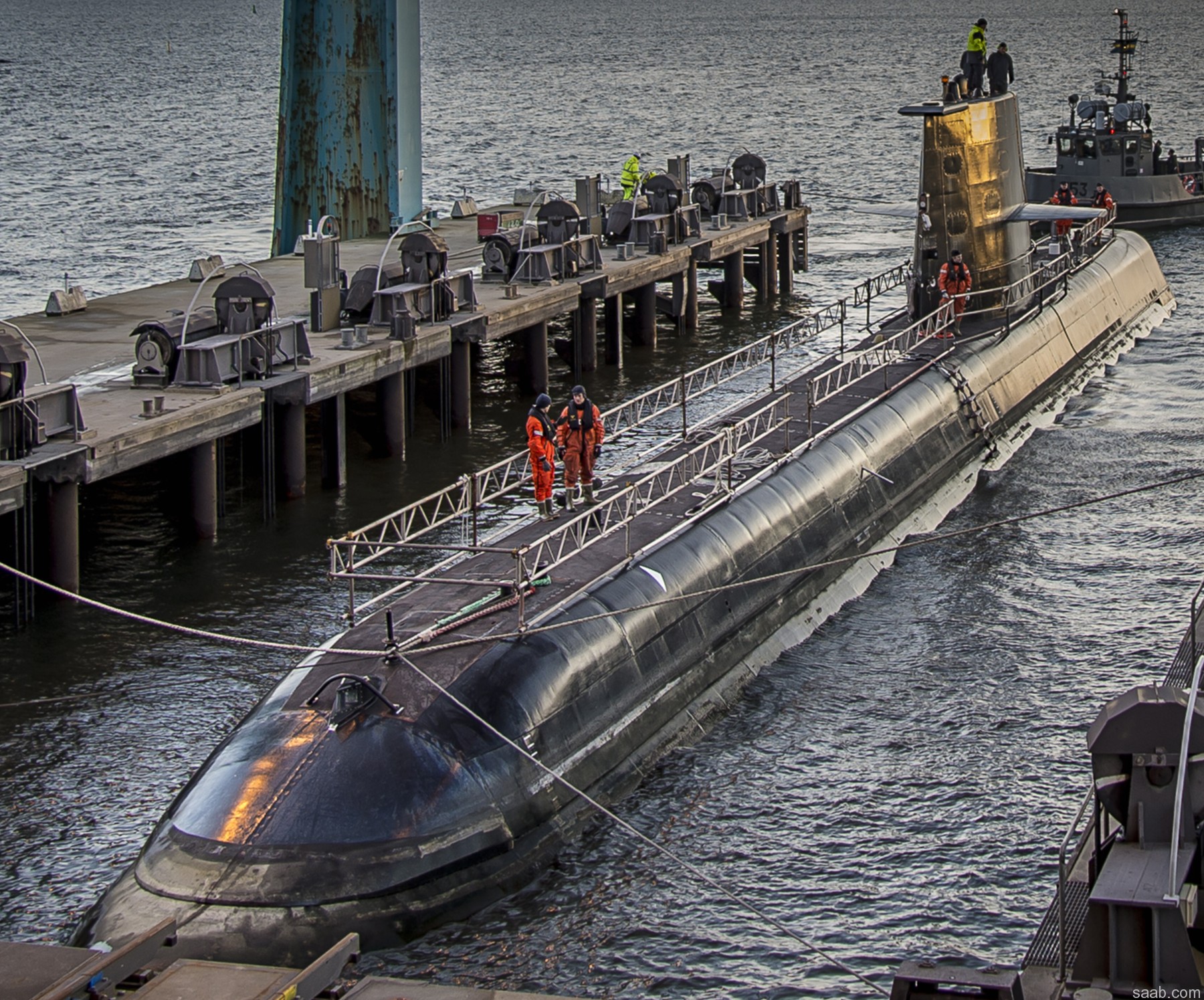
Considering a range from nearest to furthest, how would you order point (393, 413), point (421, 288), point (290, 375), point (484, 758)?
point (484, 758), point (290, 375), point (393, 413), point (421, 288)

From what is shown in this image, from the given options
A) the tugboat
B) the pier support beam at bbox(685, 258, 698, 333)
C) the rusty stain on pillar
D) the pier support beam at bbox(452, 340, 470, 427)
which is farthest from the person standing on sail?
the tugboat

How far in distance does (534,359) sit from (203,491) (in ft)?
42.0

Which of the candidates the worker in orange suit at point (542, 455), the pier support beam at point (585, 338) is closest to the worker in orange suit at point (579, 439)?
the worker in orange suit at point (542, 455)

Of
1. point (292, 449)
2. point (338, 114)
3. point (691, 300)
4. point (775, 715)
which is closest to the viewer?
point (775, 715)

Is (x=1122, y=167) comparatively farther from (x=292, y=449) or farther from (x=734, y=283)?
(x=292, y=449)

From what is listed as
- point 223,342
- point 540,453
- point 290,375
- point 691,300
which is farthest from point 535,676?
point 691,300

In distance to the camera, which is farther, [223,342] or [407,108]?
[407,108]

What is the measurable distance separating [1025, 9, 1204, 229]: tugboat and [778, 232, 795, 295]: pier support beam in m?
13.7

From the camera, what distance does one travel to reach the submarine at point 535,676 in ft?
56.4

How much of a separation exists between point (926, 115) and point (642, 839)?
70.3ft

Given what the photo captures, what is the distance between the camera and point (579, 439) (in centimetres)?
2573

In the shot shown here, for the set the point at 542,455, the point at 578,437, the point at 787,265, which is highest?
the point at 787,265

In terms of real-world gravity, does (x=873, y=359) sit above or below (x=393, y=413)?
above

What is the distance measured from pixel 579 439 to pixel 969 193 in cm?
1570
